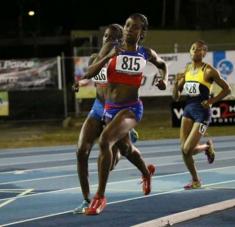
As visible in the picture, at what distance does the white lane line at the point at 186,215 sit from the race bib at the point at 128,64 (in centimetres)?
148

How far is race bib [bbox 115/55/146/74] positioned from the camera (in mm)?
7062

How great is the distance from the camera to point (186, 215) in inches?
270

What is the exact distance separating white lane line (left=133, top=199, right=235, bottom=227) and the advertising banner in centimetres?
1599

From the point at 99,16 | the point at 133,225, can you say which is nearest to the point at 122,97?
the point at 133,225

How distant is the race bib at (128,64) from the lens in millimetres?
7062

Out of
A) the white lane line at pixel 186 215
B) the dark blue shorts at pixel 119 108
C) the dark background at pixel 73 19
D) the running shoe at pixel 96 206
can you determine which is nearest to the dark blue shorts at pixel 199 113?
the white lane line at pixel 186 215

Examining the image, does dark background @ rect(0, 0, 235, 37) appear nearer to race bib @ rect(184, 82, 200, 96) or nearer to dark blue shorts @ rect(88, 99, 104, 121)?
race bib @ rect(184, 82, 200, 96)

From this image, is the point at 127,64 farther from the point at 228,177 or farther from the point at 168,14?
the point at 168,14

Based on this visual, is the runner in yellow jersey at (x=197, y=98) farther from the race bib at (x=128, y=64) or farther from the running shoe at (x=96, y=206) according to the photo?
the running shoe at (x=96, y=206)

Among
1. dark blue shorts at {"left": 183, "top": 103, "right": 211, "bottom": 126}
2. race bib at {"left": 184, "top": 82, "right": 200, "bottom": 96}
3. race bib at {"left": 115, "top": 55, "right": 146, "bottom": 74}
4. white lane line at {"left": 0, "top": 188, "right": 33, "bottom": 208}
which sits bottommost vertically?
white lane line at {"left": 0, "top": 188, "right": 33, "bottom": 208}

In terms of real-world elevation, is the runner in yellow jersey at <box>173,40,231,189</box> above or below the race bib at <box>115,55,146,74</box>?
below

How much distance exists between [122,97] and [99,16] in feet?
134

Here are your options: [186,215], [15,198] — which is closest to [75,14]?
[15,198]

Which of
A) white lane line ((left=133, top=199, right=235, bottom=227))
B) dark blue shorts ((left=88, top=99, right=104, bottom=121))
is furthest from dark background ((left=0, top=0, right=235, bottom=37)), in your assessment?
white lane line ((left=133, top=199, right=235, bottom=227))
